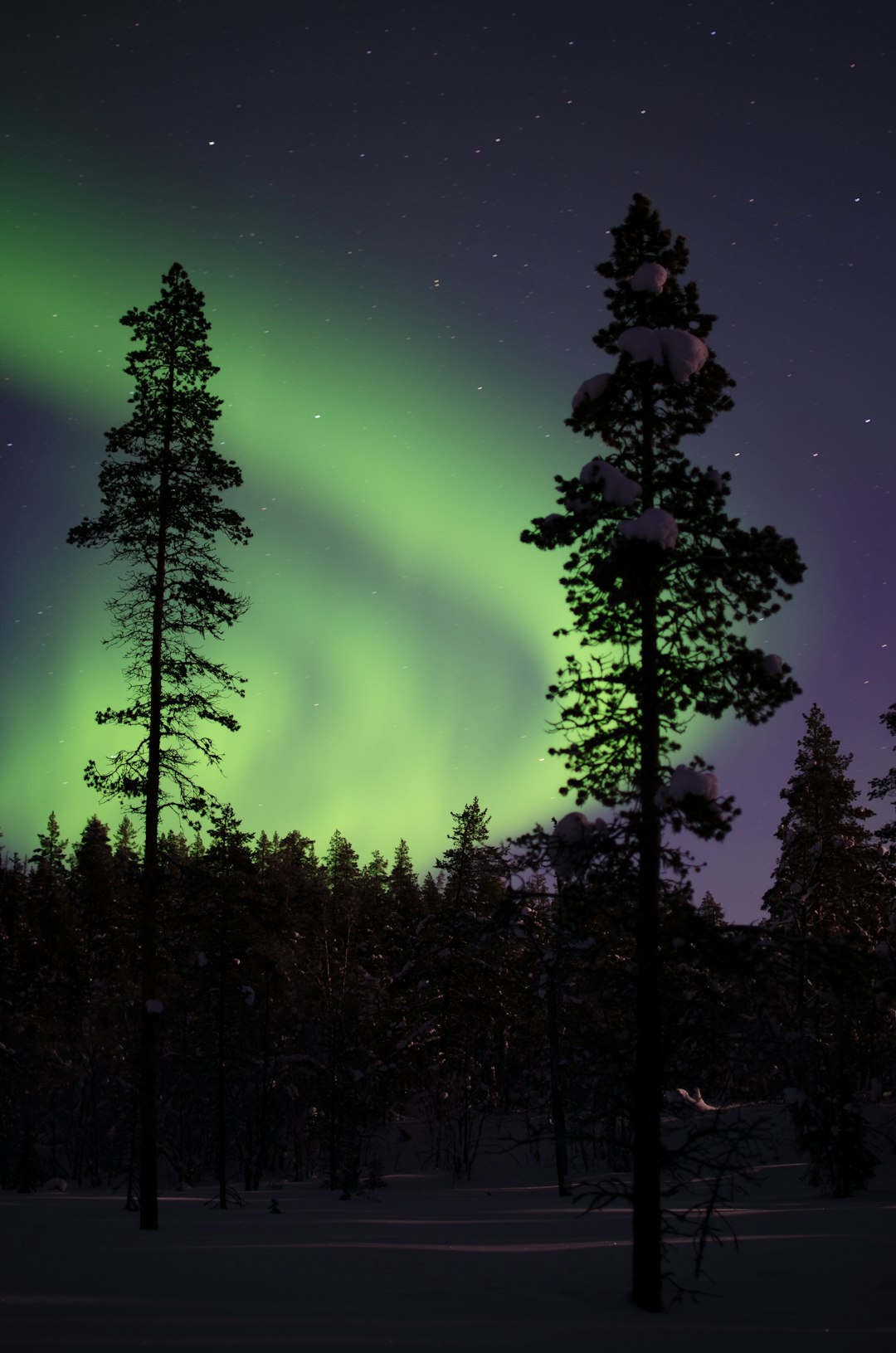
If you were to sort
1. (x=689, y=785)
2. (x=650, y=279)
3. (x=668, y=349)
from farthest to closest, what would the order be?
(x=650, y=279)
(x=668, y=349)
(x=689, y=785)

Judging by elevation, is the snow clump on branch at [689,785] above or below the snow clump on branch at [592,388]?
below

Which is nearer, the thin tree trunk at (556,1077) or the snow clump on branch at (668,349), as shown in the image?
the snow clump on branch at (668,349)

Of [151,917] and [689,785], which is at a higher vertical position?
[689,785]

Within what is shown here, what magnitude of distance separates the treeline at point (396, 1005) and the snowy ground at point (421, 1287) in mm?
2299

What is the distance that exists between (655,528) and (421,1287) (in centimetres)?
1016

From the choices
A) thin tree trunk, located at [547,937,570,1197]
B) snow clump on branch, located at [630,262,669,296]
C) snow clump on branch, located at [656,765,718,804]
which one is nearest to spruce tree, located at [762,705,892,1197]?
thin tree trunk, located at [547,937,570,1197]

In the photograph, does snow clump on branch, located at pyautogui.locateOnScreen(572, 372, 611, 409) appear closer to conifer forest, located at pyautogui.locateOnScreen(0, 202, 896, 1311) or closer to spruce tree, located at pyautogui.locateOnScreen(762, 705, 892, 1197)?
conifer forest, located at pyautogui.locateOnScreen(0, 202, 896, 1311)

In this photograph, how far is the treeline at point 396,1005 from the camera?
41.8 ft

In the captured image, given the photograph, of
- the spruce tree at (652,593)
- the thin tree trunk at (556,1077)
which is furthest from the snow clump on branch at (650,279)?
the thin tree trunk at (556,1077)

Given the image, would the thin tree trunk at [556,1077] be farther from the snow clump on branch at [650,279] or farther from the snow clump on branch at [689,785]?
the snow clump on branch at [650,279]

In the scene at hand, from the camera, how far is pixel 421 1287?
40.7 ft

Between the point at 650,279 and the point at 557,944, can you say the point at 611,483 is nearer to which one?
the point at 650,279

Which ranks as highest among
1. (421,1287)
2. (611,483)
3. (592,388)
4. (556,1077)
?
(592,388)

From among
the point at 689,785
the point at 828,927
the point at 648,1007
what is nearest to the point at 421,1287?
the point at 648,1007
